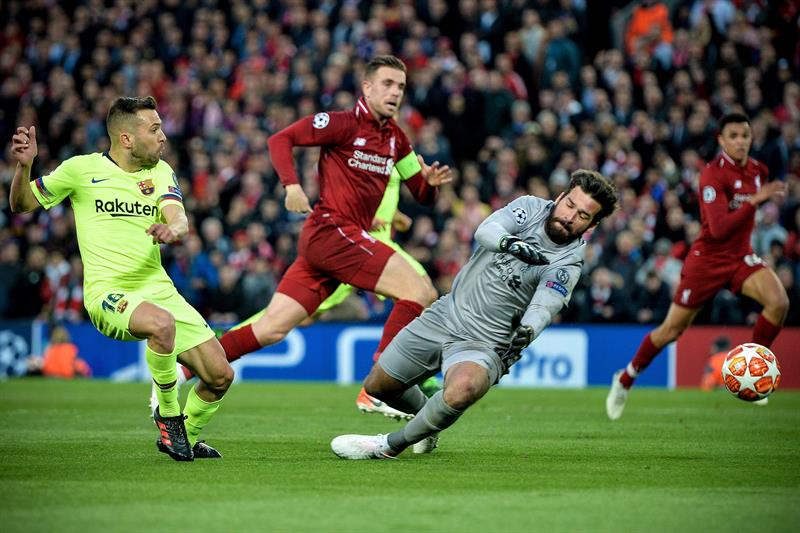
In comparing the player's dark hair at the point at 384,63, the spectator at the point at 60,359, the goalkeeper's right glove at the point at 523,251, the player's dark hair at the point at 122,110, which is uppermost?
the player's dark hair at the point at 384,63

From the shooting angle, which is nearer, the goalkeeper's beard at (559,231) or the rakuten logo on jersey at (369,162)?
the goalkeeper's beard at (559,231)

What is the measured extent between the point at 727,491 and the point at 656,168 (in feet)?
40.9

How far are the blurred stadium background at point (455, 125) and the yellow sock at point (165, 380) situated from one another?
8.85 m

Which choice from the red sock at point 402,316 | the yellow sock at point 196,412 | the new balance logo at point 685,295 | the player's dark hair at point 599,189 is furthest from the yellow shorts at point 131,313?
the new balance logo at point 685,295

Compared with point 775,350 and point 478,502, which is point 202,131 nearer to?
point 775,350

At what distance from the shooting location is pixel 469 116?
20516 mm

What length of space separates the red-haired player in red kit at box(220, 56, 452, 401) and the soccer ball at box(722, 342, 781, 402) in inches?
112

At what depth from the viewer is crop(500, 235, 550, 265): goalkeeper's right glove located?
714 cm

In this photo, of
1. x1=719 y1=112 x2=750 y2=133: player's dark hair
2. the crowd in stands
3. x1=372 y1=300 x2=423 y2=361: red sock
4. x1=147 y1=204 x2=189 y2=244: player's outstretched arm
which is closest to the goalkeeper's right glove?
x1=147 y1=204 x2=189 y2=244: player's outstretched arm

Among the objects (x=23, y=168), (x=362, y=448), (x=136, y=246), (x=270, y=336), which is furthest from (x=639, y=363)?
(x=23, y=168)

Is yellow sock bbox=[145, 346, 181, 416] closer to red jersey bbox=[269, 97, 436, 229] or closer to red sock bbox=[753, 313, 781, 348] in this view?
red jersey bbox=[269, 97, 436, 229]

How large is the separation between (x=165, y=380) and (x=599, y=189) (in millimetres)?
3016

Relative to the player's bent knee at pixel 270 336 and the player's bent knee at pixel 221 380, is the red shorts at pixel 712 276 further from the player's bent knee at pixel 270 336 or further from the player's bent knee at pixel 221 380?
the player's bent knee at pixel 221 380

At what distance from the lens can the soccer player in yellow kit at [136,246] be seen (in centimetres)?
783
